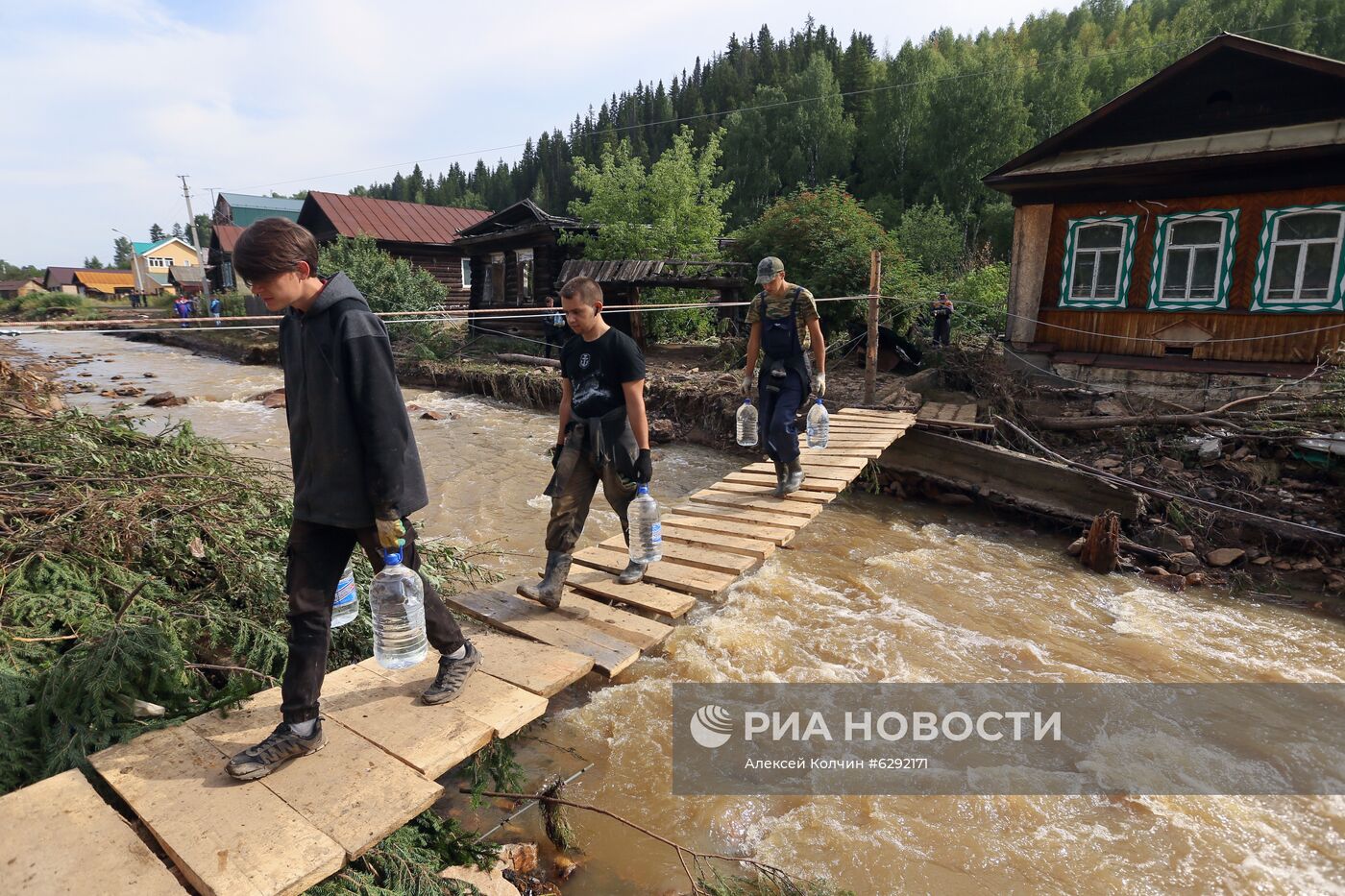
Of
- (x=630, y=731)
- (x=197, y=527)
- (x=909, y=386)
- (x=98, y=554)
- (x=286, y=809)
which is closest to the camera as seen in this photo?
(x=286, y=809)

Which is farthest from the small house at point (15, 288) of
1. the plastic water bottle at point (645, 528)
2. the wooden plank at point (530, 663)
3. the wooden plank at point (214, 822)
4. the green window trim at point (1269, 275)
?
the green window trim at point (1269, 275)

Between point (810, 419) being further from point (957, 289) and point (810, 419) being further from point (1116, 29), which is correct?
point (1116, 29)

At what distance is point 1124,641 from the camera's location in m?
5.74

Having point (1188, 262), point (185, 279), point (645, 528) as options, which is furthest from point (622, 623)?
point (185, 279)

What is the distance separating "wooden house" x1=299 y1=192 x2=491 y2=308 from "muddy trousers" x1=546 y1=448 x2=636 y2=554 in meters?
23.9

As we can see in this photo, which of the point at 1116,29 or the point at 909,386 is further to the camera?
the point at 1116,29

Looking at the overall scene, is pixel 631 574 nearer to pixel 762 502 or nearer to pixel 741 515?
pixel 741 515

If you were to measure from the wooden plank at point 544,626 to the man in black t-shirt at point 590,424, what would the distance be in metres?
0.12

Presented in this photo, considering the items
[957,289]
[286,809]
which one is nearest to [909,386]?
[957,289]

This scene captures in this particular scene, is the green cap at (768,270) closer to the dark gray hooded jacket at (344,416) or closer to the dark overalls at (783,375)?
the dark overalls at (783,375)

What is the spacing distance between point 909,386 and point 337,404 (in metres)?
10.8

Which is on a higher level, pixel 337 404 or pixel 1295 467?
pixel 337 404

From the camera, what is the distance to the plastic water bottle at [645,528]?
410 centimetres

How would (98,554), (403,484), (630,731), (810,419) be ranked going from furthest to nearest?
(810,419) < (630,731) < (98,554) < (403,484)
